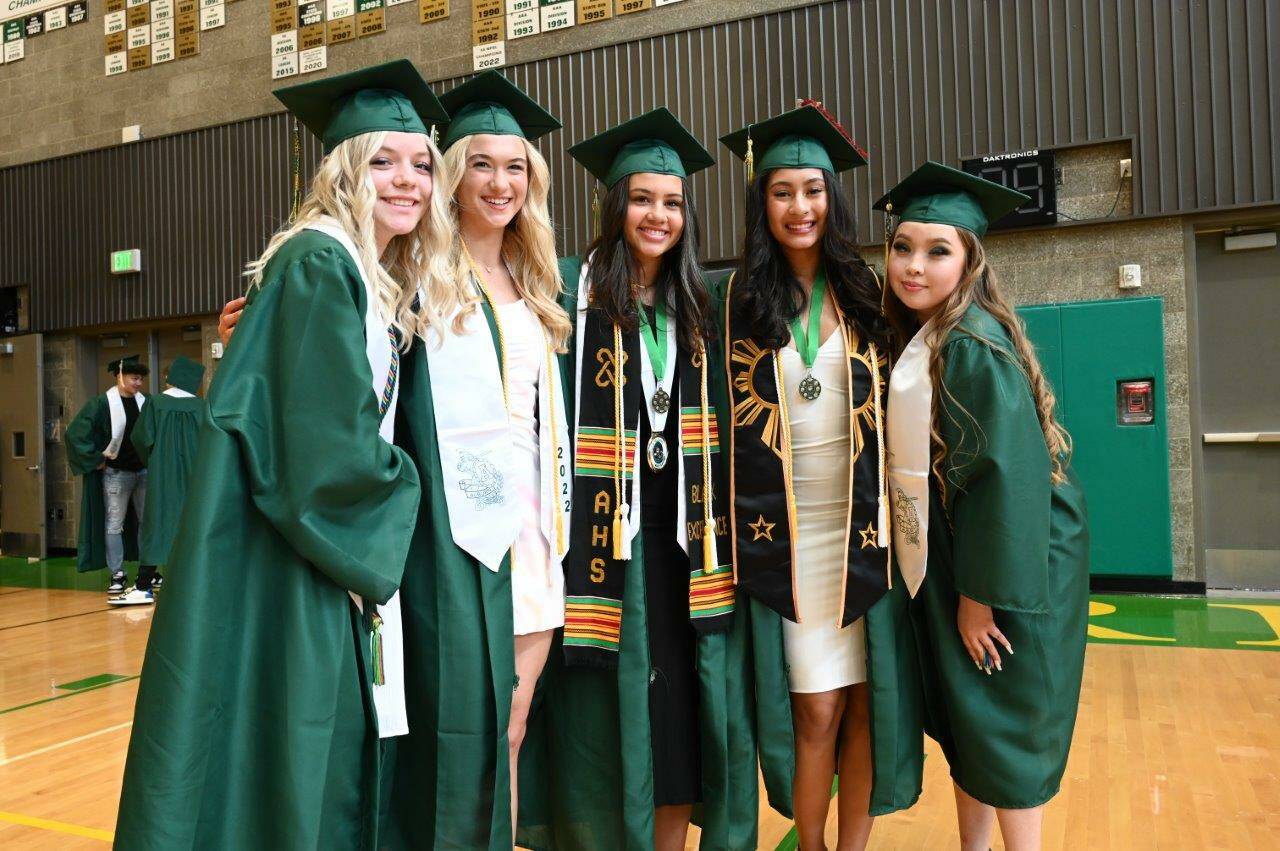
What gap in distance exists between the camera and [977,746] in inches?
73.0

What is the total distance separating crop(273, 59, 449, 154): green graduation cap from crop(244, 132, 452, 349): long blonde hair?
31mm

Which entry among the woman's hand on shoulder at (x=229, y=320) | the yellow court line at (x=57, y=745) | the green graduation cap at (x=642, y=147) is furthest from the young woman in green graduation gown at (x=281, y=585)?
the yellow court line at (x=57, y=745)

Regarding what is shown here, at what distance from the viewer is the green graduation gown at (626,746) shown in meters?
1.88

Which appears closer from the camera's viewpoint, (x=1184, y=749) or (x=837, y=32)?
(x=1184, y=749)

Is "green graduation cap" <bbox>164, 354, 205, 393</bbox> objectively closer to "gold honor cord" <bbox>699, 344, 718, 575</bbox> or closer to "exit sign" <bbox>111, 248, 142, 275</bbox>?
"exit sign" <bbox>111, 248, 142, 275</bbox>

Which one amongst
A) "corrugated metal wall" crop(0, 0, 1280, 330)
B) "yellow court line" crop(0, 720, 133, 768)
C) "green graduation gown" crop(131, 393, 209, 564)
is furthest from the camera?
"green graduation gown" crop(131, 393, 209, 564)

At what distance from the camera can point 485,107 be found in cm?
189

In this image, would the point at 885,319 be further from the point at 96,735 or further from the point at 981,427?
the point at 96,735

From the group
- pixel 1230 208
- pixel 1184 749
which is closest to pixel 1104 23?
pixel 1230 208

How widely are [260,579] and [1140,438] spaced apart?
5.71m

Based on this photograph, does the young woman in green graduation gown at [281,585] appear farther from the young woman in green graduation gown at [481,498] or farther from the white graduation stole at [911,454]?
the white graduation stole at [911,454]

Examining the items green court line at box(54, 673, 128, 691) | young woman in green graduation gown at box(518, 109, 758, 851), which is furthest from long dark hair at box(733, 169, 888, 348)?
green court line at box(54, 673, 128, 691)

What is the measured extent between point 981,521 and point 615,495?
746 millimetres

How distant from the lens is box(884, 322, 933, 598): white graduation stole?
189cm
